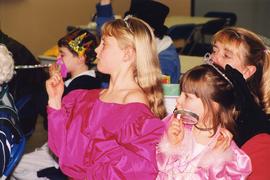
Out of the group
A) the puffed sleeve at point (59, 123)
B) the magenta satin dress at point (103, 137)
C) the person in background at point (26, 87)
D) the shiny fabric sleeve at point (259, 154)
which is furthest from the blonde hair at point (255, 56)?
the person in background at point (26, 87)

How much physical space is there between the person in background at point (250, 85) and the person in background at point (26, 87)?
4.20ft

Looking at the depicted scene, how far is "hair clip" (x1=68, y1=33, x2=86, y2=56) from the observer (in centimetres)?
268

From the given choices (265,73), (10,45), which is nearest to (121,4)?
(10,45)

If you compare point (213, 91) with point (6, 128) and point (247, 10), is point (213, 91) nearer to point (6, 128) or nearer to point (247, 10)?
point (6, 128)

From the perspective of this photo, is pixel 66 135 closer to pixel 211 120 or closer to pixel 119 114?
pixel 119 114

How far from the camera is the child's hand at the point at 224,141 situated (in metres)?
1.57

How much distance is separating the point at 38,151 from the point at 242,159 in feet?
4.96

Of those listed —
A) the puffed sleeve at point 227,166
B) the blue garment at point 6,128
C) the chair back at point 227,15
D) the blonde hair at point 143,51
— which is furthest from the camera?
the chair back at point 227,15

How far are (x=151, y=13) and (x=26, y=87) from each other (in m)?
0.88

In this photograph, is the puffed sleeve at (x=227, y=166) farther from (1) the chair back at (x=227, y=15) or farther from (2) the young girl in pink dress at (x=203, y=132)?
(1) the chair back at (x=227, y=15)

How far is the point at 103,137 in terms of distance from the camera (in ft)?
6.03

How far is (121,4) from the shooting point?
6914 mm

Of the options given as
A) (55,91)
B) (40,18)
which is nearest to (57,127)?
(55,91)

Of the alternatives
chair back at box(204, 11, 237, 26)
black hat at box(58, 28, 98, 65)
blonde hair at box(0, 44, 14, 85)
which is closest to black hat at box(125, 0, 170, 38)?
black hat at box(58, 28, 98, 65)
